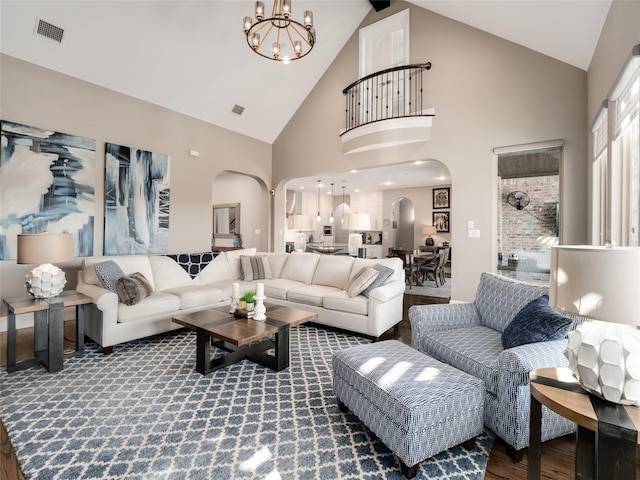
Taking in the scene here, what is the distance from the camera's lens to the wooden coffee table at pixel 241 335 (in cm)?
269

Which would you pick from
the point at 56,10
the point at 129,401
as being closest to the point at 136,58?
the point at 56,10

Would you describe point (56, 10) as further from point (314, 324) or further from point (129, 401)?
point (314, 324)

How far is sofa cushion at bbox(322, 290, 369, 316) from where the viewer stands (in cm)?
376

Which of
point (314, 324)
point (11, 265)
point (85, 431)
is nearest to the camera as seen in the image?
point (85, 431)

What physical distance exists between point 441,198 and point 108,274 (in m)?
8.96

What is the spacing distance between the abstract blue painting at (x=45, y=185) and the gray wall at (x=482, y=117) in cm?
426

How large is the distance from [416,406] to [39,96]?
5271mm

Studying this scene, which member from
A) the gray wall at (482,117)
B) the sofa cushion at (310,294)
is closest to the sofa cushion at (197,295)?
the sofa cushion at (310,294)

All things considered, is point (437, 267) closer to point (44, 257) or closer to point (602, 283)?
point (602, 283)

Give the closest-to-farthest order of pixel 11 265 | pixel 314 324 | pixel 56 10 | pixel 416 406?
1. pixel 416 406
2. pixel 56 10
3. pixel 11 265
4. pixel 314 324

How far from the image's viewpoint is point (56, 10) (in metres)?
3.59

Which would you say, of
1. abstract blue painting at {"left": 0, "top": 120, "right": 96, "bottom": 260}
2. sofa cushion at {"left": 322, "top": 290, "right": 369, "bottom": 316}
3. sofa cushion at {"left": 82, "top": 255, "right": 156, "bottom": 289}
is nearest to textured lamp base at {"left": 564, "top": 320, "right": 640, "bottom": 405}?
sofa cushion at {"left": 322, "top": 290, "right": 369, "bottom": 316}

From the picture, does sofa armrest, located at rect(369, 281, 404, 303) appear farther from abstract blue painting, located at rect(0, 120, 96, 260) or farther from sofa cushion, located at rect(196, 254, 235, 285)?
abstract blue painting, located at rect(0, 120, 96, 260)

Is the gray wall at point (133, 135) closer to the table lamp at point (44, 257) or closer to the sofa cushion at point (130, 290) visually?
the table lamp at point (44, 257)
